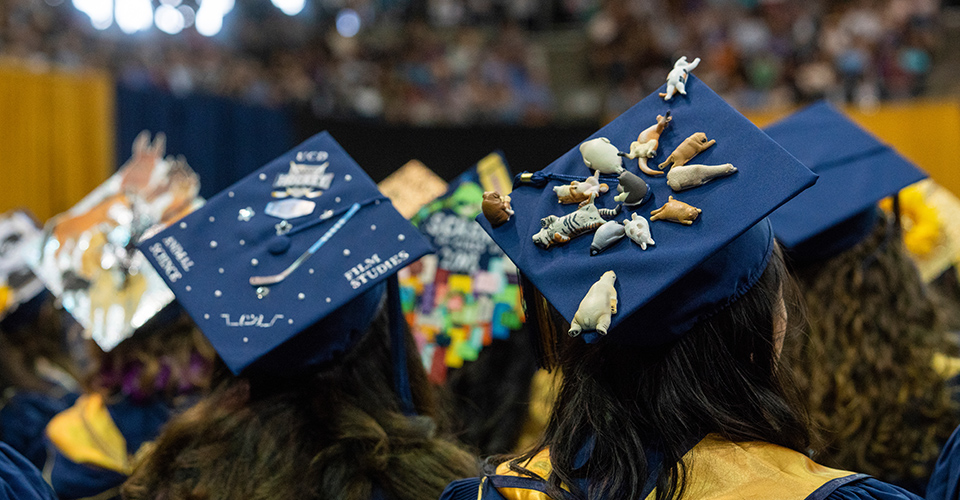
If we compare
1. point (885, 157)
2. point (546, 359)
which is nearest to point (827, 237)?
point (885, 157)

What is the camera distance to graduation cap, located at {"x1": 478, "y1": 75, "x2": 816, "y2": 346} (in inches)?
36.7

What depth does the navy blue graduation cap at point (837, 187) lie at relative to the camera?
1.69m

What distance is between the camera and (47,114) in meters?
5.29

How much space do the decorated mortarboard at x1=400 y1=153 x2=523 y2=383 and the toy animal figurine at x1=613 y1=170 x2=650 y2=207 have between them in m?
1.27

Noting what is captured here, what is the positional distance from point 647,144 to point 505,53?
8735 mm

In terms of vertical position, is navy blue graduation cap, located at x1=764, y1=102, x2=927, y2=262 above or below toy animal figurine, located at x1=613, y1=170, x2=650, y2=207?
below

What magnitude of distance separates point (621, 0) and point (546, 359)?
8.91 metres

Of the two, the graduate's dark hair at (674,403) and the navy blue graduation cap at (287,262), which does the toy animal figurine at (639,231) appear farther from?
the navy blue graduation cap at (287,262)

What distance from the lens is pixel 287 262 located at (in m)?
1.35

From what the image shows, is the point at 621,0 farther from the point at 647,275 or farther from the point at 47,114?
the point at 647,275

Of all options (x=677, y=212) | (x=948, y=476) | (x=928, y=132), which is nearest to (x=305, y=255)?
(x=677, y=212)

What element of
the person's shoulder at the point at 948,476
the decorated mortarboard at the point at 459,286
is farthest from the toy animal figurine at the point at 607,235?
the decorated mortarboard at the point at 459,286

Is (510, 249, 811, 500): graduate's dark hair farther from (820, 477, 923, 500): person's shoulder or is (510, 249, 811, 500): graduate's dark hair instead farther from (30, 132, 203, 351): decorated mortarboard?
(30, 132, 203, 351): decorated mortarboard

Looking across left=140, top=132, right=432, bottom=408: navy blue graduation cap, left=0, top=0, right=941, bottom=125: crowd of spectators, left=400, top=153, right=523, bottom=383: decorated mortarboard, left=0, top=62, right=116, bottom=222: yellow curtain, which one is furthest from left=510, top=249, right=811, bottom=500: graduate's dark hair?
left=0, top=0, right=941, bottom=125: crowd of spectators
